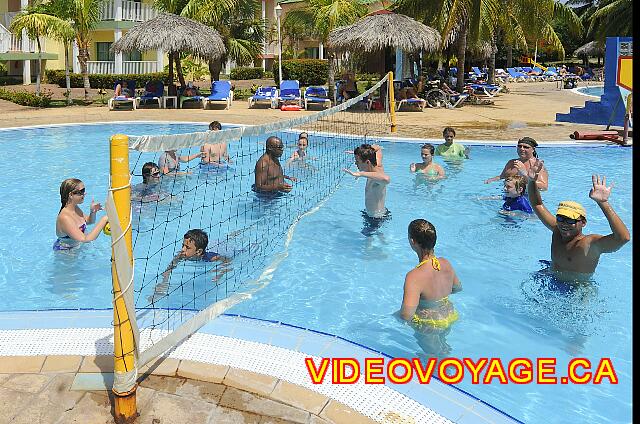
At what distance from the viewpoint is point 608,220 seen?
4527mm

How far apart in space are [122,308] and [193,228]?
525cm

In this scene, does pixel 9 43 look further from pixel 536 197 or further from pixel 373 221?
pixel 536 197

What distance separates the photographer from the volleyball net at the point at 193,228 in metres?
3.29

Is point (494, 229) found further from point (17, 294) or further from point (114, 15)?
point (114, 15)

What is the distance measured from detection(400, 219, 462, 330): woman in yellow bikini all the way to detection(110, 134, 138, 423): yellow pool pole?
2144mm

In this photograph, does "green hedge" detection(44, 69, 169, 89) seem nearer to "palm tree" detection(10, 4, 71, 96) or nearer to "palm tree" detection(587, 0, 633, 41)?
"palm tree" detection(10, 4, 71, 96)

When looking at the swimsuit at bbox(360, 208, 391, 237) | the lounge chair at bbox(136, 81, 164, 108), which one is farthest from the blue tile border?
the lounge chair at bbox(136, 81, 164, 108)

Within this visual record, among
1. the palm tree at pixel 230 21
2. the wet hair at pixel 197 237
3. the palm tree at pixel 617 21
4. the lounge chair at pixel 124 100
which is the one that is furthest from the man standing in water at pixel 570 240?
the palm tree at pixel 617 21

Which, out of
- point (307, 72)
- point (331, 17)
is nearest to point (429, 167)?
point (331, 17)

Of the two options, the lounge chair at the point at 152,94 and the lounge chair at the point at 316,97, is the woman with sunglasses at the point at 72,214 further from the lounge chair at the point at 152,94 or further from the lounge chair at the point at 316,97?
the lounge chair at the point at 152,94

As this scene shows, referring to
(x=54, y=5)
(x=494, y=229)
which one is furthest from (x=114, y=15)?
(x=494, y=229)

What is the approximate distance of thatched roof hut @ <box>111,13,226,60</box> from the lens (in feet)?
69.3

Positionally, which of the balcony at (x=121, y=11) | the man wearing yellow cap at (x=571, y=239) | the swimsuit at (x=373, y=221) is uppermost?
the balcony at (x=121, y=11)

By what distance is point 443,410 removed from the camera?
3500mm
